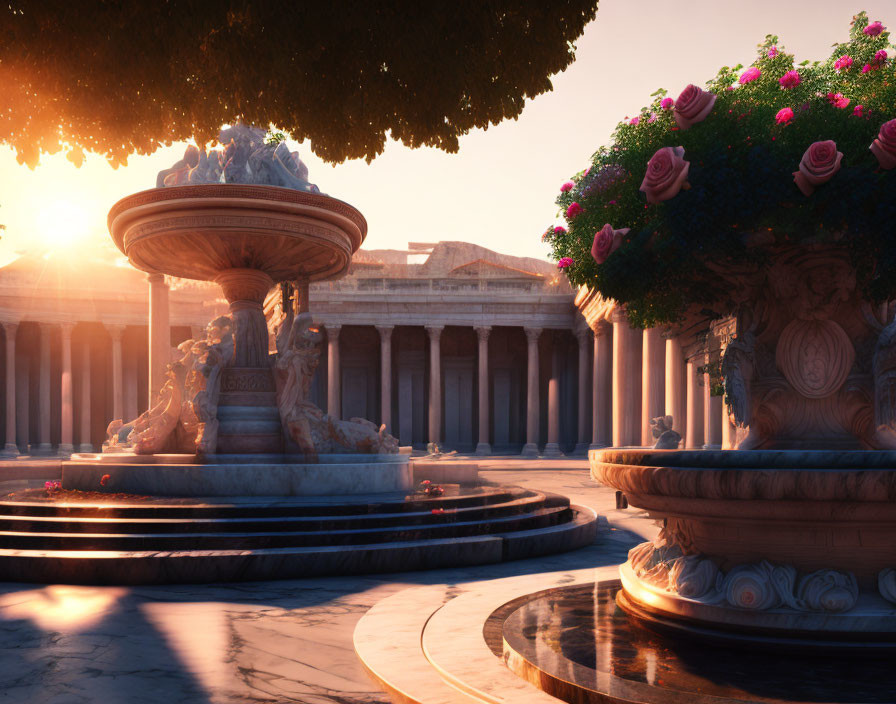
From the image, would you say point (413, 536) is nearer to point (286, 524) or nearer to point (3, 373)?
point (286, 524)

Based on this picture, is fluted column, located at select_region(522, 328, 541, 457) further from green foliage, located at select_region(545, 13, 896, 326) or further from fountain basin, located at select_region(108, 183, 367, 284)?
green foliage, located at select_region(545, 13, 896, 326)

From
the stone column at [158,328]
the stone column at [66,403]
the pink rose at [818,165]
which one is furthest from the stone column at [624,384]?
the pink rose at [818,165]

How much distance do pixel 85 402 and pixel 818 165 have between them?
61.5 m

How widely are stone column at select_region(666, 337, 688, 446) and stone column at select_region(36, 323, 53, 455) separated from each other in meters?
42.6

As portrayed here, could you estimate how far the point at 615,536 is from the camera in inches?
622

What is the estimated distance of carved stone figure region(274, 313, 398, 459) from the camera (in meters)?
17.6

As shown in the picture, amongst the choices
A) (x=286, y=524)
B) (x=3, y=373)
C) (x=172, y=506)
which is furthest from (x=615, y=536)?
(x=3, y=373)

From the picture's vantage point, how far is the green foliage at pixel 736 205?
268 inches

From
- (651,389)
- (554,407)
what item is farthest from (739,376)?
(554,407)

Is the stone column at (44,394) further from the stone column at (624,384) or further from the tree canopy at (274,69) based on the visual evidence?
the tree canopy at (274,69)

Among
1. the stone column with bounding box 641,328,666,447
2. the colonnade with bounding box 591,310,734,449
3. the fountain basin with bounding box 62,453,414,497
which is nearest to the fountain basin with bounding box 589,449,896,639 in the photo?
the fountain basin with bounding box 62,453,414,497

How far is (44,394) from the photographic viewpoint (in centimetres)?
5850

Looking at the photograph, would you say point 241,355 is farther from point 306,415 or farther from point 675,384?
point 675,384

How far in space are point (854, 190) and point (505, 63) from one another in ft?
11.4
